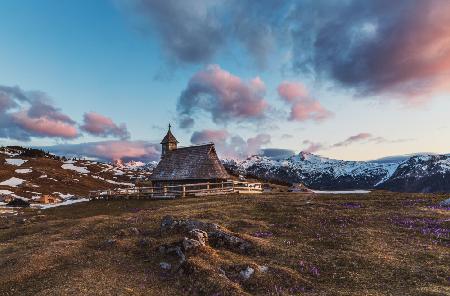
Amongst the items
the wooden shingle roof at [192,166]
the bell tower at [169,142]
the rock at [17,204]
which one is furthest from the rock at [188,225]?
the bell tower at [169,142]

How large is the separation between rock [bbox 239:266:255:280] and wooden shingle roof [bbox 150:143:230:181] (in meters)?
44.1

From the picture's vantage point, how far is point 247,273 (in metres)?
16.4

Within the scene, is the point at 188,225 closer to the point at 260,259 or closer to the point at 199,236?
the point at 199,236

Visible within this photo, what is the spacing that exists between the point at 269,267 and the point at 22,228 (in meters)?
26.3

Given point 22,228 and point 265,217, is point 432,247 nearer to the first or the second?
point 265,217

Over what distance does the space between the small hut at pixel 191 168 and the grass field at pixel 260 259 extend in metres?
30.4

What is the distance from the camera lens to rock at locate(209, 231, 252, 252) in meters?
20.5

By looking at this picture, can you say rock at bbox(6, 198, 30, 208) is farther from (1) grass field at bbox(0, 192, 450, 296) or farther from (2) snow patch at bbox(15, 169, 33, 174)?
(2) snow patch at bbox(15, 169, 33, 174)

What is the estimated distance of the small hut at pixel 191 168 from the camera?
61.2 m

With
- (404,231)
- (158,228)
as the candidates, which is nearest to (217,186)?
(158,228)

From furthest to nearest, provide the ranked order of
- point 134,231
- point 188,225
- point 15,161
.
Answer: point 15,161 → point 134,231 → point 188,225

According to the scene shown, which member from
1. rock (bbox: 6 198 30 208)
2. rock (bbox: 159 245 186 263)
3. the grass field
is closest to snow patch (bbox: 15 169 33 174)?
rock (bbox: 6 198 30 208)

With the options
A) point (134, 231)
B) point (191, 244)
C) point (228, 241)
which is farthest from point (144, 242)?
point (228, 241)

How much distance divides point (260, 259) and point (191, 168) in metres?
44.0
